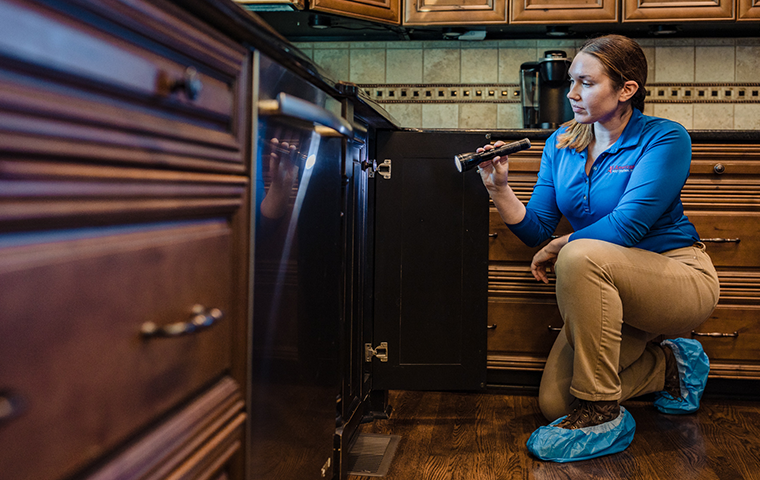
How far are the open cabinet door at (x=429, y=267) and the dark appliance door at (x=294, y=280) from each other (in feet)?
1.94

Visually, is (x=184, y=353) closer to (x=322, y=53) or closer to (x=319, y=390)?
(x=319, y=390)

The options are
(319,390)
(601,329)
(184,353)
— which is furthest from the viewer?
(601,329)

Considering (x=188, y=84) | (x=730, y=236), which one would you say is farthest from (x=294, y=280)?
(x=730, y=236)

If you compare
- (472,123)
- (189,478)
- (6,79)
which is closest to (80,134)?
(6,79)

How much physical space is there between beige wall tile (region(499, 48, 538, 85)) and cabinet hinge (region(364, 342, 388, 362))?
1352mm

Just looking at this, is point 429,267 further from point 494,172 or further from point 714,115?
point 714,115

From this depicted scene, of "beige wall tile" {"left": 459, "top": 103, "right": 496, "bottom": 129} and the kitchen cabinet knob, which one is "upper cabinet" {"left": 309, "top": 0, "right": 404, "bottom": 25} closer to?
"beige wall tile" {"left": 459, "top": 103, "right": 496, "bottom": 129}

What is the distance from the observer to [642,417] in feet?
5.89

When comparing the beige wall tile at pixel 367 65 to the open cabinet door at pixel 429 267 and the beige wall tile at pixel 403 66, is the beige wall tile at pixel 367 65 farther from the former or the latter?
the open cabinet door at pixel 429 267

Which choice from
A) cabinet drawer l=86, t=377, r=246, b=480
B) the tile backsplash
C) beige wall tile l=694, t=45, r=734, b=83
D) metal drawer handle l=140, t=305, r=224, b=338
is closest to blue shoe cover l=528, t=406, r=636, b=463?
cabinet drawer l=86, t=377, r=246, b=480

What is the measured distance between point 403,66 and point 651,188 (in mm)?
1401

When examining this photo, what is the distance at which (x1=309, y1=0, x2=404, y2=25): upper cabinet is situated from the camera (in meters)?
2.15

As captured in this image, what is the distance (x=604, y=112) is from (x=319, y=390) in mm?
1052

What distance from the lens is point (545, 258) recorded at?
177cm
